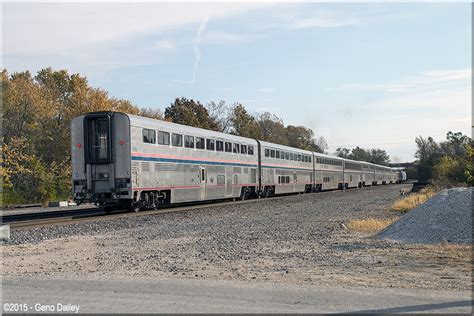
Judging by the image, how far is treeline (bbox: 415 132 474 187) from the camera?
28962mm

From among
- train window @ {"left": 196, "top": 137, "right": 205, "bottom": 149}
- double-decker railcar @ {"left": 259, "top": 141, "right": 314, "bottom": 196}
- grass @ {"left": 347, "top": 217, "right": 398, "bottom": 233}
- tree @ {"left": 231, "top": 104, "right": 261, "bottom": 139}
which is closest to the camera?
grass @ {"left": 347, "top": 217, "right": 398, "bottom": 233}

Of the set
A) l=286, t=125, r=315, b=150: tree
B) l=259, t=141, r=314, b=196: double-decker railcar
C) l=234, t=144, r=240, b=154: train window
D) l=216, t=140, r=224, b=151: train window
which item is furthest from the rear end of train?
l=286, t=125, r=315, b=150: tree

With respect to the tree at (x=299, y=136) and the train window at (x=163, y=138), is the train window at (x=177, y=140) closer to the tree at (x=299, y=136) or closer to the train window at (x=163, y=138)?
the train window at (x=163, y=138)

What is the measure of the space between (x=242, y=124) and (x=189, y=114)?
55.1 feet

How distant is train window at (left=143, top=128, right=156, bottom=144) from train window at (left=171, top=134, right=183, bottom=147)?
1.67 metres

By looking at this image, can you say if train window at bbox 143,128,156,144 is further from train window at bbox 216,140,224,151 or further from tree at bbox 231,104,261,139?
tree at bbox 231,104,261,139

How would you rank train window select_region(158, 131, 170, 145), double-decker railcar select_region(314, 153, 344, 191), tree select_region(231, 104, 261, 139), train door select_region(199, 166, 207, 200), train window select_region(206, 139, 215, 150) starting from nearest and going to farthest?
train window select_region(158, 131, 170, 145) → train door select_region(199, 166, 207, 200) → train window select_region(206, 139, 215, 150) → double-decker railcar select_region(314, 153, 344, 191) → tree select_region(231, 104, 261, 139)

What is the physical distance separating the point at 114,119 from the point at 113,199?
3.19 m

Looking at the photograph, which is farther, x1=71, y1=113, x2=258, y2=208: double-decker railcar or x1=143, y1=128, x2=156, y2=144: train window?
x1=143, y1=128, x2=156, y2=144: train window

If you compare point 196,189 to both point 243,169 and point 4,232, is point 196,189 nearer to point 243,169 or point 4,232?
point 243,169

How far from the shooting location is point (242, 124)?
9300 cm

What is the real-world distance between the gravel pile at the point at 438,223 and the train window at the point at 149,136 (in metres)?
11.7

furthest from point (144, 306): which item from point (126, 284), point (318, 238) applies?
point (318, 238)

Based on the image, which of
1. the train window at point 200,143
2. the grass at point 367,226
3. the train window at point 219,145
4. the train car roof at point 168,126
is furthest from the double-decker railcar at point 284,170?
the grass at point 367,226
